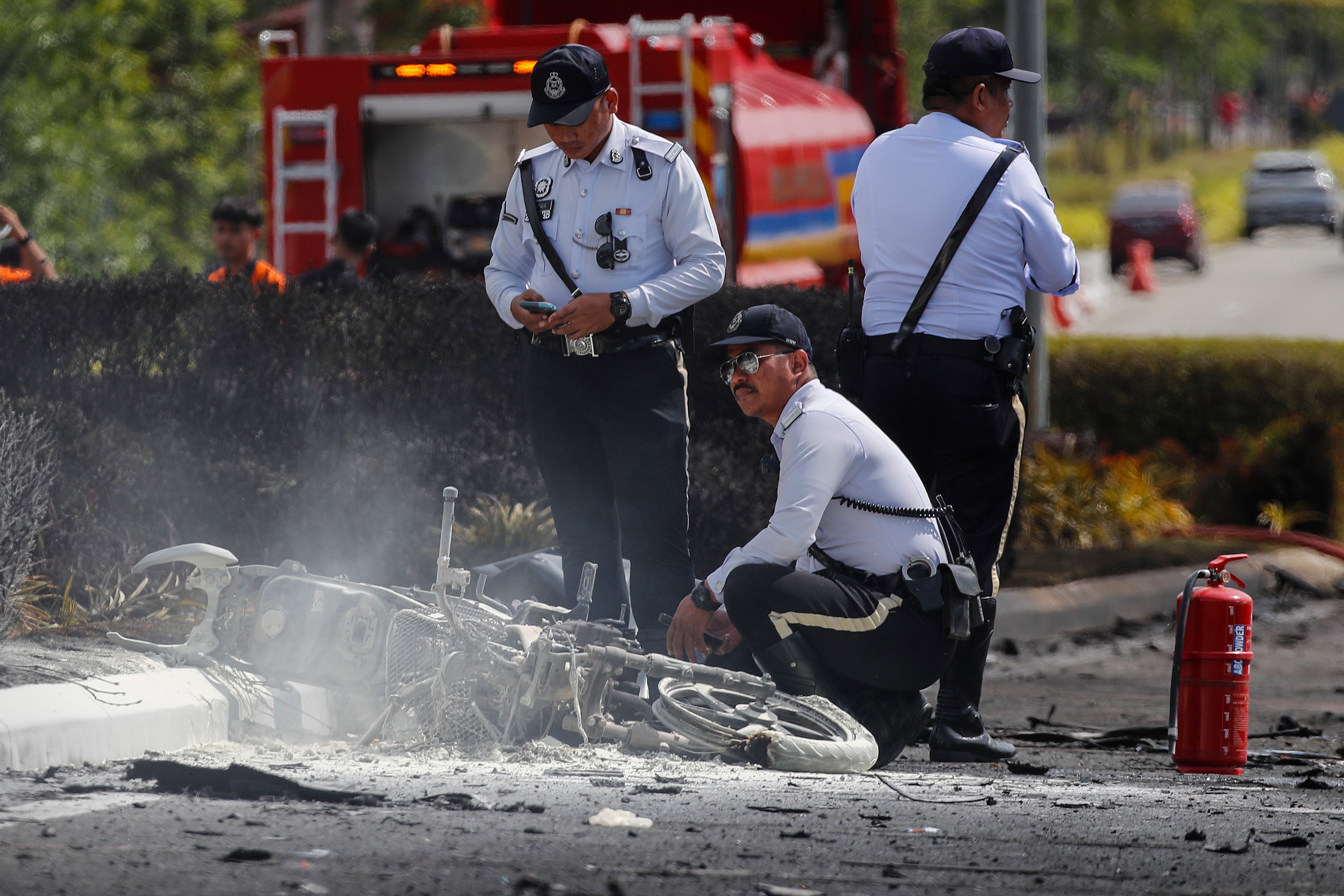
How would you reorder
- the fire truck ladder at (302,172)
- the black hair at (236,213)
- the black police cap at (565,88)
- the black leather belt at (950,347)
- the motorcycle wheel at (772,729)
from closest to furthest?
1. the motorcycle wheel at (772,729)
2. the black leather belt at (950,347)
3. the black police cap at (565,88)
4. the black hair at (236,213)
5. the fire truck ladder at (302,172)

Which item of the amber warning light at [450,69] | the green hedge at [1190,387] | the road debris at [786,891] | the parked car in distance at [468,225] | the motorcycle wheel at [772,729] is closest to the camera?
the road debris at [786,891]

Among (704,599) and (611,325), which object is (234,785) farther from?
(611,325)

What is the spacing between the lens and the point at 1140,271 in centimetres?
3603

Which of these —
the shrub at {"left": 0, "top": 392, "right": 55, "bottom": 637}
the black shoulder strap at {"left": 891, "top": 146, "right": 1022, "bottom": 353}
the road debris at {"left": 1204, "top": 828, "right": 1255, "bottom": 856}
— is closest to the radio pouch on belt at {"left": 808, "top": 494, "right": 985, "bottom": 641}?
the black shoulder strap at {"left": 891, "top": 146, "right": 1022, "bottom": 353}

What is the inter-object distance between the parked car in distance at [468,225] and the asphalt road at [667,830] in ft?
20.3

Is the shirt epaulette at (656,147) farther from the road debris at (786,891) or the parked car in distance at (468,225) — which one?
the parked car in distance at (468,225)

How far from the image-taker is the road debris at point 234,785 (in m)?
4.30

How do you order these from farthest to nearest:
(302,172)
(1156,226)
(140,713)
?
(1156,226), (302,172), (140,713)

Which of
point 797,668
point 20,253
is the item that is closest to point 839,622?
point 797,668

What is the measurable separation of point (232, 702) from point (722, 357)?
1704mm

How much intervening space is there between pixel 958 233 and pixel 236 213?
4.90 meters

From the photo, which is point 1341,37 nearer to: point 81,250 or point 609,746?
point 81,250

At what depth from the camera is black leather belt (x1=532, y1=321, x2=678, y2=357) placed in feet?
18.5

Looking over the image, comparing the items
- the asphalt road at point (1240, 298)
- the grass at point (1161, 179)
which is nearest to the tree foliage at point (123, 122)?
the asphalt road at point (1240, 298)
